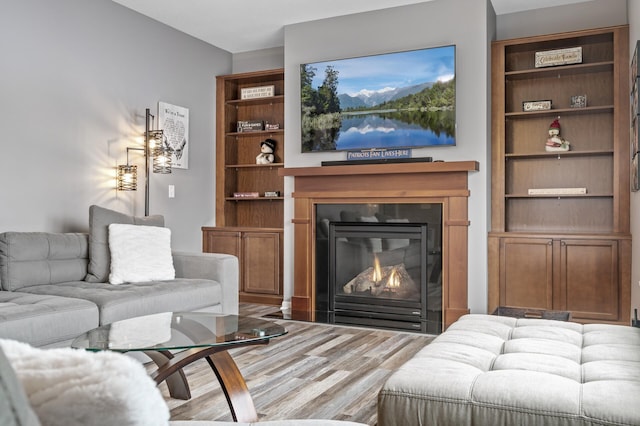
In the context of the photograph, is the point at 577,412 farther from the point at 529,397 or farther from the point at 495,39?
the point at 495,39

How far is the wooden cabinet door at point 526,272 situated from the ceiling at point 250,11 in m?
2.02

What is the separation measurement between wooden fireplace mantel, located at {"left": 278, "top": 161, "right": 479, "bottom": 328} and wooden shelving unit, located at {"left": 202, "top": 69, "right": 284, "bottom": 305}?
440mm

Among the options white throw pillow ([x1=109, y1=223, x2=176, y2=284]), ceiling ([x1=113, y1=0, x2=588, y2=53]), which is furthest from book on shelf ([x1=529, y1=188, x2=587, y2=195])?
white throw pillow ([x1=109, y1=223, x2=176, y2=284])

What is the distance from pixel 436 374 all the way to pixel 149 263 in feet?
8.50

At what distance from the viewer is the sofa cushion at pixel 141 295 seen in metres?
3.10

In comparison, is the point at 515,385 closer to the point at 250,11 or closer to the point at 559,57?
the point at 559,57

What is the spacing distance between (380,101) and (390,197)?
86cm

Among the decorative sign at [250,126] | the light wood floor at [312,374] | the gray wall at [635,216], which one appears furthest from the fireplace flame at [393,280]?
the decorative sign at [250,126]

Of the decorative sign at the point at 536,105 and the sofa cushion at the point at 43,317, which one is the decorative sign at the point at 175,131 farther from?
the decorative sign at the point at 536,105

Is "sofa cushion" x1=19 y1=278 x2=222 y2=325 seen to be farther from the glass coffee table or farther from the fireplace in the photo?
the fireplace

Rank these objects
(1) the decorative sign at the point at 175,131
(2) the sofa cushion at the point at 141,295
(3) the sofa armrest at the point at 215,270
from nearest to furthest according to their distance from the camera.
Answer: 1. (2) the sofa cushion at the point at 141,295
2. (3) the sofa armrest at the point at 215,270
3. (1) the decorative sign at the point at 175,131

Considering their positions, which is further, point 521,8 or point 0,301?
point 521,8

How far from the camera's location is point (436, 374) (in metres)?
1.75

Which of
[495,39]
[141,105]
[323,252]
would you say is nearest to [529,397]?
[323,252]
